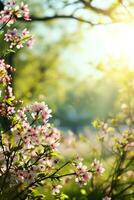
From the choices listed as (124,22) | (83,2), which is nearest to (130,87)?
(124,22)

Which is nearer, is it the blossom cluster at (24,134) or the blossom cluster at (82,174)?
the blossom cluster at (24,134)

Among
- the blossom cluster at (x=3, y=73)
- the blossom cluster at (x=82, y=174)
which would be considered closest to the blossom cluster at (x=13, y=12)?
the blossom cluster at (x=3, y=73)

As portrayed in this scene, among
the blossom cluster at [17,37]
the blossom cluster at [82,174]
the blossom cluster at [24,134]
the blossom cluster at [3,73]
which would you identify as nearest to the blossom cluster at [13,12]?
the blossom cluster at [24,134]

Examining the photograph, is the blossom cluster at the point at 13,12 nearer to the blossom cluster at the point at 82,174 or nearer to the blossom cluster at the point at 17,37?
the blossom cluster at the point at 17,37

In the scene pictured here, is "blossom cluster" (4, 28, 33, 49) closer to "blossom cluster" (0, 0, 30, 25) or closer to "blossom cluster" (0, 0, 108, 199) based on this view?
"blossom cluster" (0, 0, 108, 199)

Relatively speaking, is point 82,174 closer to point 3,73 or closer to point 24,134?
point 24,134

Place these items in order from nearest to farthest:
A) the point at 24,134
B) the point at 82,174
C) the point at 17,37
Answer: the point at 24,134
the point at 82,174
the point at 17,37

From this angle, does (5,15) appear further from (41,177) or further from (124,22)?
(124,22)

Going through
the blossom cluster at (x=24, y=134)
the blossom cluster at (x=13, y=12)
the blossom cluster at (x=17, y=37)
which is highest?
the blossom cluster at (x=13, y=12)

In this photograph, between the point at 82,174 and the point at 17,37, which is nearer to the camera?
the point at 82,174

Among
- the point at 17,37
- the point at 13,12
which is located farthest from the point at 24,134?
the point at 13,12

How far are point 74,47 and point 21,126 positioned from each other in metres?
23.0

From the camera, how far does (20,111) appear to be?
573cm

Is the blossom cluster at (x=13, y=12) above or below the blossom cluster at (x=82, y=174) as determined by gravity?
above
